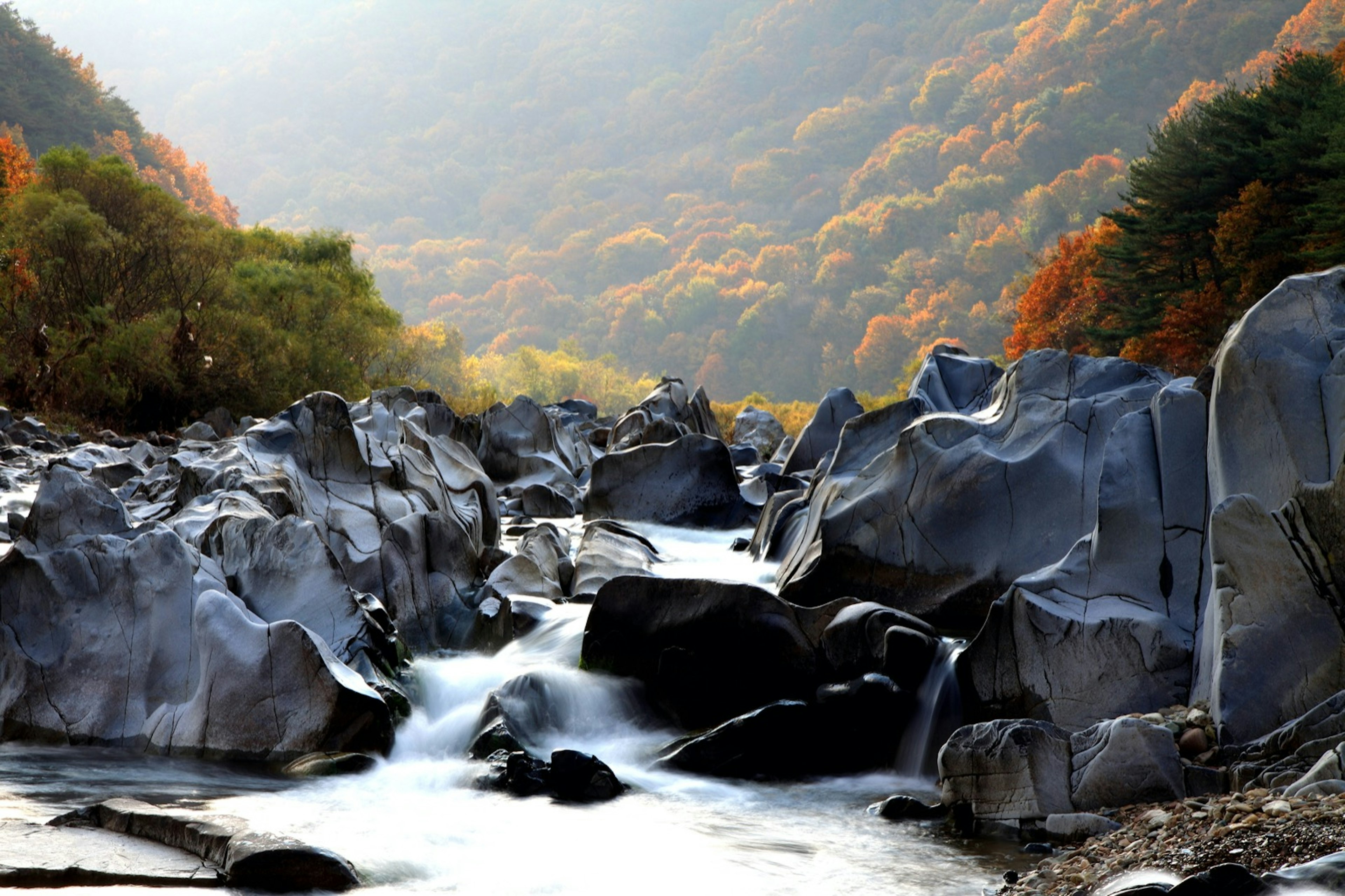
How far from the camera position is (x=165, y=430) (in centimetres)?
2095

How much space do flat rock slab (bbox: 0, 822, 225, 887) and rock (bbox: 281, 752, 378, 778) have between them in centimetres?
134

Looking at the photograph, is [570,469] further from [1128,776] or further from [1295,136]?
[1295,136]

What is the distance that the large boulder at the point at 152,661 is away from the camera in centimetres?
600

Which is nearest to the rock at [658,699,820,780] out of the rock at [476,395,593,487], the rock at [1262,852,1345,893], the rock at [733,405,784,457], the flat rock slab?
the flat rock slab

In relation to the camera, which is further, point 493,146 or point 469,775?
point 493,146

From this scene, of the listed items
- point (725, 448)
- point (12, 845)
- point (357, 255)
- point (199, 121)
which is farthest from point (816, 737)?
point (199, 121)

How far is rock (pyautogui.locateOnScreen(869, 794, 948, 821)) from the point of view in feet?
17.9

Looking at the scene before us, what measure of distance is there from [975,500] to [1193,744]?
3360 millimetres

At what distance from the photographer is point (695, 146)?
108438mm

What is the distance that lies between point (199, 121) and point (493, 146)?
3483cm

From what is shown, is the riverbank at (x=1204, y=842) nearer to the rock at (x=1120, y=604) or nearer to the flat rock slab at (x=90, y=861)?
the rock at (x=1120, y=604)

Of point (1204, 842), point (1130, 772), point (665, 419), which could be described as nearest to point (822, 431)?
point (665, 419)

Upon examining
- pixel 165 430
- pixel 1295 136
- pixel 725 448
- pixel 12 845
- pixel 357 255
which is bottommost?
pixel 12 845

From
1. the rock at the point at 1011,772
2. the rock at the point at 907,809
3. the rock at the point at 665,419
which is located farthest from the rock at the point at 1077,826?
the rock at the point at 665,419
